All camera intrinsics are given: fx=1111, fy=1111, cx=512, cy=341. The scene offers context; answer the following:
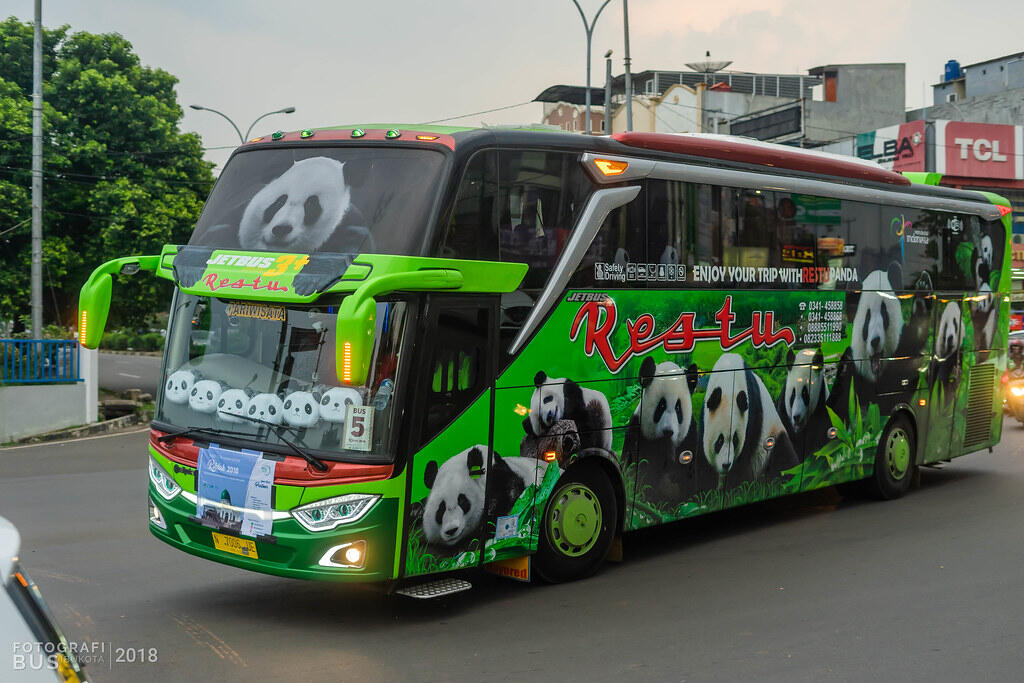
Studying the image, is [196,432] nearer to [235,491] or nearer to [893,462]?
[235,491]

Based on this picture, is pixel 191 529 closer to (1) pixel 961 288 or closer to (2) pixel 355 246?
(2) pixel 355 246

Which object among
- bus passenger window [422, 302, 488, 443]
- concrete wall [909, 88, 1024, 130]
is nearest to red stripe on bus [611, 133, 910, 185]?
bus passenger window [422, 302, 488, 443]

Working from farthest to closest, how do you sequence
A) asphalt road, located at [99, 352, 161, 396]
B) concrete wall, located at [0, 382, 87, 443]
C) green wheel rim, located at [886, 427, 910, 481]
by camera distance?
asphalt road, located at [99, 352, 161, 396]
concrete wall, located at [0, 382, 87, 443]
green wheel rim, located at [886, 427, 910, 481]

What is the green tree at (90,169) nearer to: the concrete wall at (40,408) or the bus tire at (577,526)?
the concrete wall at (40,408)

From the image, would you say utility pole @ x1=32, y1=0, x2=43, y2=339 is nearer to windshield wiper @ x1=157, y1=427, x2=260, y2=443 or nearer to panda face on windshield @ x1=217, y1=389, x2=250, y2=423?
windshield wiper @ x1=157, y1=427, x2=260, y2=443

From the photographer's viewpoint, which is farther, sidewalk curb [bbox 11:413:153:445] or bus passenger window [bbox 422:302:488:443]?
sidewalk curb [bbox 11:413:153:445]

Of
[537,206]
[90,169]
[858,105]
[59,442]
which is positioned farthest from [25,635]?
[858,105]

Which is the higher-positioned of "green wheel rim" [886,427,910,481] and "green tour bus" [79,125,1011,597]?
"green tour bus" [79,125,1011,597]

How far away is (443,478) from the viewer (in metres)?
7.38

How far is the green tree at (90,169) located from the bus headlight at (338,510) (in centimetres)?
2392

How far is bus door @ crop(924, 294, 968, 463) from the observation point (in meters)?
12.6

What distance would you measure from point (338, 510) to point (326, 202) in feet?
6.91

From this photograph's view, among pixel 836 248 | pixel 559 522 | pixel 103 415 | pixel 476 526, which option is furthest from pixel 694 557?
pixel 103 415

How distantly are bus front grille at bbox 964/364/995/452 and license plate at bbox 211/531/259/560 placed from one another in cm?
946
